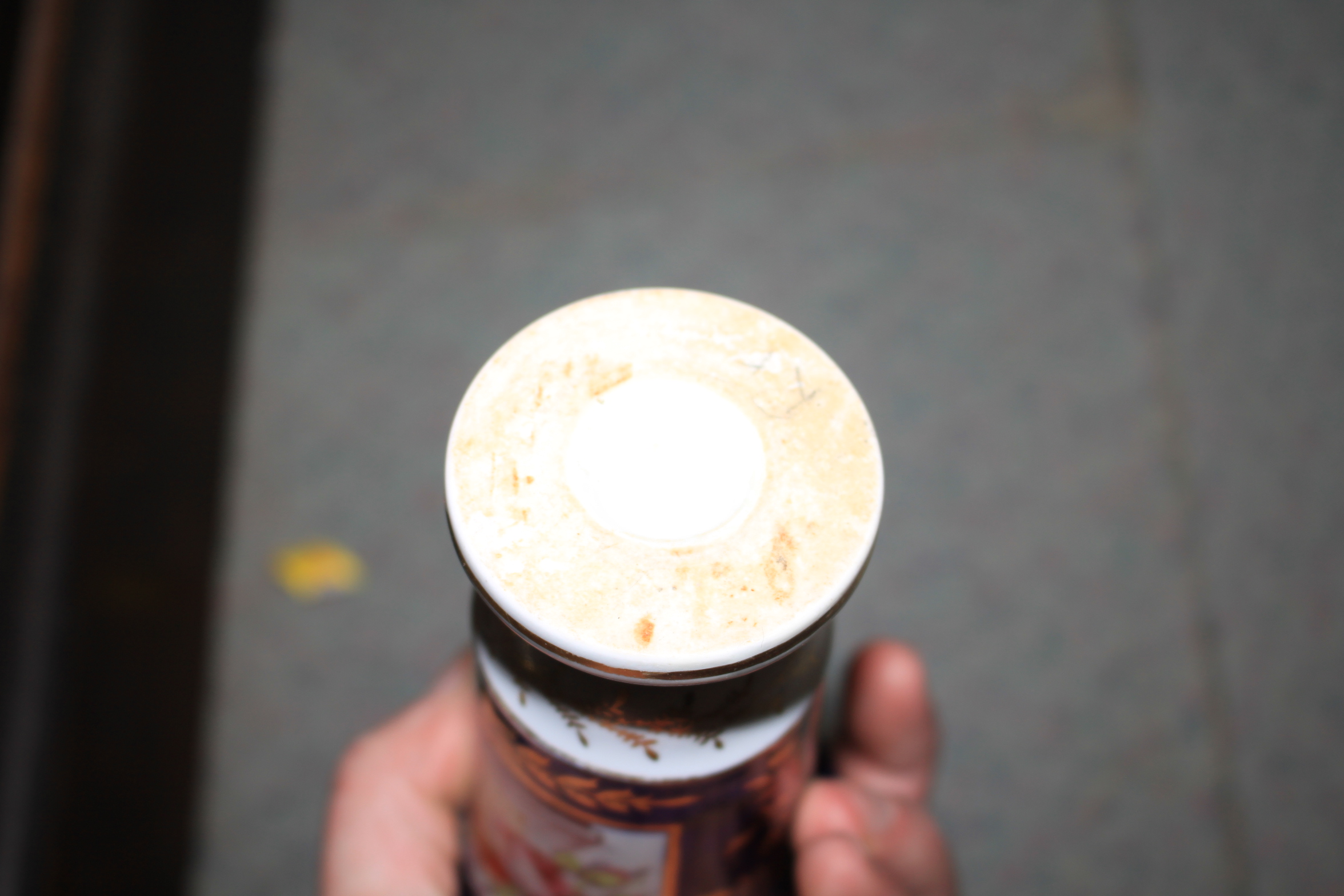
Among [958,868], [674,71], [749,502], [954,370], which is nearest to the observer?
[749,502]

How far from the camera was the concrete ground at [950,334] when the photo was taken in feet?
2.79

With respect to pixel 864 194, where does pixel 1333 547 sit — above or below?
below

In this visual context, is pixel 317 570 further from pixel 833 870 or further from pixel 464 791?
pixel 833 870

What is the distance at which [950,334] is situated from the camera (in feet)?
3.17

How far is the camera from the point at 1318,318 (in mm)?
962

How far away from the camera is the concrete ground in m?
0.85

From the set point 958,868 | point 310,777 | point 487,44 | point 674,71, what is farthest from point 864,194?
point 310,777

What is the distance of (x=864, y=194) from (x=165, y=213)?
0.72 metres

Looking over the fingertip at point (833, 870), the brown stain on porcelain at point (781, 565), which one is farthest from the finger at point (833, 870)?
the brown stain on porcelain at point (781, 565)

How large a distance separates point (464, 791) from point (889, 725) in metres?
0.25

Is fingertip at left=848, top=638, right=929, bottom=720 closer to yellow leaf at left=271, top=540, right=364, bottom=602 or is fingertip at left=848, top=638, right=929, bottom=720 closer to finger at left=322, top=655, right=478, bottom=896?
finger at left=322, top=655, right=478, bottom=896

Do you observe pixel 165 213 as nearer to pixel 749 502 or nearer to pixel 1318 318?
pixel 749 502

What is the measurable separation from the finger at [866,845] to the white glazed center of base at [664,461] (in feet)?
0.71

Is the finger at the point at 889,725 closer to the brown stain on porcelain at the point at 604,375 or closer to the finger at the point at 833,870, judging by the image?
the finger at the point at 833,870
